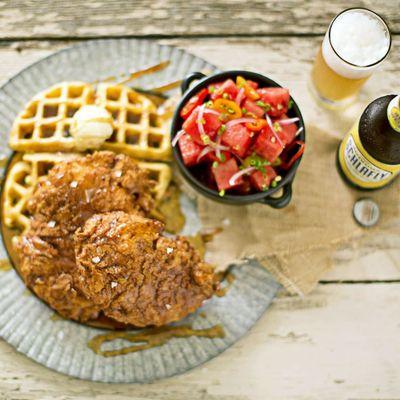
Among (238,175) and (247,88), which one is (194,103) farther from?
(238,175)

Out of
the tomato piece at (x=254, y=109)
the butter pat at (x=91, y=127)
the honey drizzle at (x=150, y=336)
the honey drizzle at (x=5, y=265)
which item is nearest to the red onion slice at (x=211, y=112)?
the tomato piece at (x=254, y=109)

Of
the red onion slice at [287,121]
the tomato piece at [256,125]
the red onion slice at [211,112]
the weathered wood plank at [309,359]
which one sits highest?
the red onion slice at [211,112]

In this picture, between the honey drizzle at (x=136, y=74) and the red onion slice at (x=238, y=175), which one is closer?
the red onion slice at (x=238, y=175)

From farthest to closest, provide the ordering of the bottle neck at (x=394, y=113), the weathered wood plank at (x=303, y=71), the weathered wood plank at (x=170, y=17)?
1. the weathered wood plank at (x=170, y=17)
2. the weathered wood plank at (x=303, y=71)
3. the bottle neck at (x=394, y=113)

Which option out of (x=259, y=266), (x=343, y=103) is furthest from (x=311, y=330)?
(x=343, y=103)

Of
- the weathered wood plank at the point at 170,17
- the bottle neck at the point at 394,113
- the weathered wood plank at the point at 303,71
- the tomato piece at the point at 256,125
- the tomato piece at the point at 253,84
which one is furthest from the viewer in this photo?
the weathered wood plank at the point at 170,17

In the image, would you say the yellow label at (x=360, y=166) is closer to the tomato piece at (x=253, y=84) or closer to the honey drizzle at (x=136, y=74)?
the tomato piece at (x=253, y=84)

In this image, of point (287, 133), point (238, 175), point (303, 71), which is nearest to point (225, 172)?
point (238, 175)

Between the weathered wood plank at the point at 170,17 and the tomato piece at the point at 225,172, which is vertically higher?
the weathered wood plank at the point at 170,17
